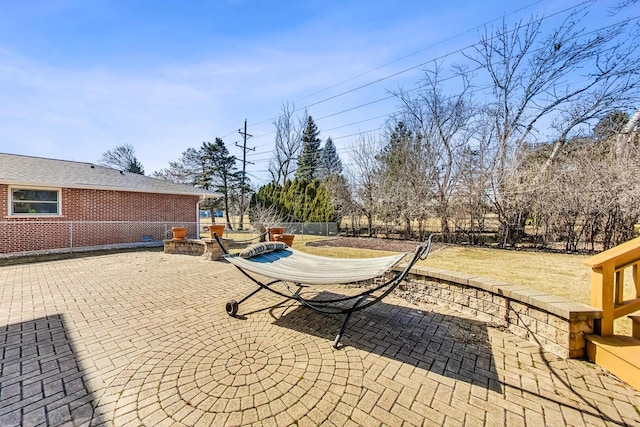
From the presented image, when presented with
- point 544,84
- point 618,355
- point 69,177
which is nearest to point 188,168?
point 69,177

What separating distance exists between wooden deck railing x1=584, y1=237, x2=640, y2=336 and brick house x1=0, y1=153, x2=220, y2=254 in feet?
41.2

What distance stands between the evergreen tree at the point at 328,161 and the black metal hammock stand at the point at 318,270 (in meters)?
23.3

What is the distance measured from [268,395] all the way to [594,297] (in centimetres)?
299

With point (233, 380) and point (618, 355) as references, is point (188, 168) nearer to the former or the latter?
point (233, 380)

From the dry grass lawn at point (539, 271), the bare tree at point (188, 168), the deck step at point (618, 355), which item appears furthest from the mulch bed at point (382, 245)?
the bare tree at point (188, 168)

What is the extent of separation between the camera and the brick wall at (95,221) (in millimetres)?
8367

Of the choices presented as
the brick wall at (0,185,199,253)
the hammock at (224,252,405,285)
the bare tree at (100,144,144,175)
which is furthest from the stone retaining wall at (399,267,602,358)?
the bare tree at (100,144,144,175)

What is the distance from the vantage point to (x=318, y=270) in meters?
3.29

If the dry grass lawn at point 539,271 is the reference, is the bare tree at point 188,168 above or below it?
above

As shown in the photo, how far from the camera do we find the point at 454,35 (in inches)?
433

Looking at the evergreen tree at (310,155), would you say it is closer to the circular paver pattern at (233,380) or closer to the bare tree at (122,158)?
the bare tree at (122,158)

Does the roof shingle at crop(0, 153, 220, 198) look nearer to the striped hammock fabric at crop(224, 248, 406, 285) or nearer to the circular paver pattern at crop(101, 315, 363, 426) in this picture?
the striped hammock fabric at crop(224, 248, 406, 285)

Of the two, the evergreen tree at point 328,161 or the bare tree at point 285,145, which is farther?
the evergreen tree at point 328,161

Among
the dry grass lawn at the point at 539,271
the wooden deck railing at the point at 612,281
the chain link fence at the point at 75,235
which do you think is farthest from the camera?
the chain link fence at the point at 75,235
